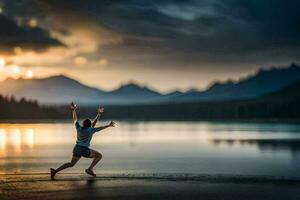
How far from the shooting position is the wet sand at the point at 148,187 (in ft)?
59.7

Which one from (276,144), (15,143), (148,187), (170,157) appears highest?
(15,143)

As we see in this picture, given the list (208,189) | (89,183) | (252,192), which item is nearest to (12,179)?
(89,183)

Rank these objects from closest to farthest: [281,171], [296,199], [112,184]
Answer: [296,199]
[112,184]
[281,171]

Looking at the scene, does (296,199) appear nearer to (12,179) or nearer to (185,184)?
(185,184)

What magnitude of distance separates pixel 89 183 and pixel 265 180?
22.0 ft

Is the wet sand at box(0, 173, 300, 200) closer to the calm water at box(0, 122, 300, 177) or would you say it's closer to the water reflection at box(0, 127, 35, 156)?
the calm water at box(0, 122, 300, 177)

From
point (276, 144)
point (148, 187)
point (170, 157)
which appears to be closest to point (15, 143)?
point (276, 144)

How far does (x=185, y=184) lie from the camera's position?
2142 centimetres

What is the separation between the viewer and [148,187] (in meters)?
20.5

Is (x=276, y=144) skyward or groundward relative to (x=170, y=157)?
skyward

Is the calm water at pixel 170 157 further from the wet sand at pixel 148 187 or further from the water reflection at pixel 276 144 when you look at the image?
the wet sand at pixel 148 187

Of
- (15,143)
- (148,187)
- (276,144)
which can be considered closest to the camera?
(148,187)

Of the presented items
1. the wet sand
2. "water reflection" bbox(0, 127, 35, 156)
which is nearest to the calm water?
"water reflection" bbox(0, 127, 35, 156)

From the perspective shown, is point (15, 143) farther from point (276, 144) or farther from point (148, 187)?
point (148, 187)
